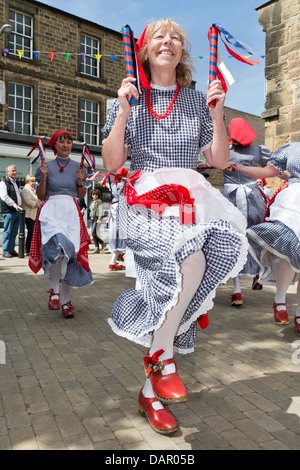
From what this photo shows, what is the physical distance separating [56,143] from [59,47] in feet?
50.4

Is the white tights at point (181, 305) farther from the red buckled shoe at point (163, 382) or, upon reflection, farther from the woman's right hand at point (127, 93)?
the woman's right hand at point (127, 93)

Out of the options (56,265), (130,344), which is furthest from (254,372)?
(56,265)

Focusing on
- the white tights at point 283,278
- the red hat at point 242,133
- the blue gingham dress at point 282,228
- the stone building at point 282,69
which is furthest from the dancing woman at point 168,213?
the stone building at point 282,69

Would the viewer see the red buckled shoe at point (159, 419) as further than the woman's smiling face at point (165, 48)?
No

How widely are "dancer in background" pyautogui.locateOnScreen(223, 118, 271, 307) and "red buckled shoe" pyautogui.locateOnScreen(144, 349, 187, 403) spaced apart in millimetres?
3244

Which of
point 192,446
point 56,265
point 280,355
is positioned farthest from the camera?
point 56,265

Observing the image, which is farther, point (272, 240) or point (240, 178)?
point (240, 178)

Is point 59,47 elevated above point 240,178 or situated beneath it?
elevated above

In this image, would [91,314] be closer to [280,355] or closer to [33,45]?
[280,355]

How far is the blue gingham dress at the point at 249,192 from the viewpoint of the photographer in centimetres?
541

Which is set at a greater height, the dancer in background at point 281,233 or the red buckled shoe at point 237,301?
the dancer in background at point 281,233

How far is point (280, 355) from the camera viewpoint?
11.8 feet

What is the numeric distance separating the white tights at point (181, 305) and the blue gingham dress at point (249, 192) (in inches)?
129

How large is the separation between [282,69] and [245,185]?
250 inches
